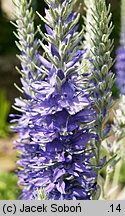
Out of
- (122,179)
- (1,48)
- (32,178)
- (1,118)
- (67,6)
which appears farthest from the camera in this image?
(1,48)

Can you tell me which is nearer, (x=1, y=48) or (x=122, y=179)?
(x=122, y=179)

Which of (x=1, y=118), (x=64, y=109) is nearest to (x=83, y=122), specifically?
(x=64, y=109)

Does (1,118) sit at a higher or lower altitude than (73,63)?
higher

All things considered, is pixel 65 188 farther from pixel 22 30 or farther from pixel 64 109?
pixel 22 30

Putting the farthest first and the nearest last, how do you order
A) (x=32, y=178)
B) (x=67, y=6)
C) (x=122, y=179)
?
1. (x=122, y=179)
2. (x=32, y=178)
3. (x=67, y=6)

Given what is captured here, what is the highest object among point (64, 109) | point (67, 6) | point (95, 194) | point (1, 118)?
point (1, 118)

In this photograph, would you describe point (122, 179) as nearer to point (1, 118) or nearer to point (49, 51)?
point (1, 118)
